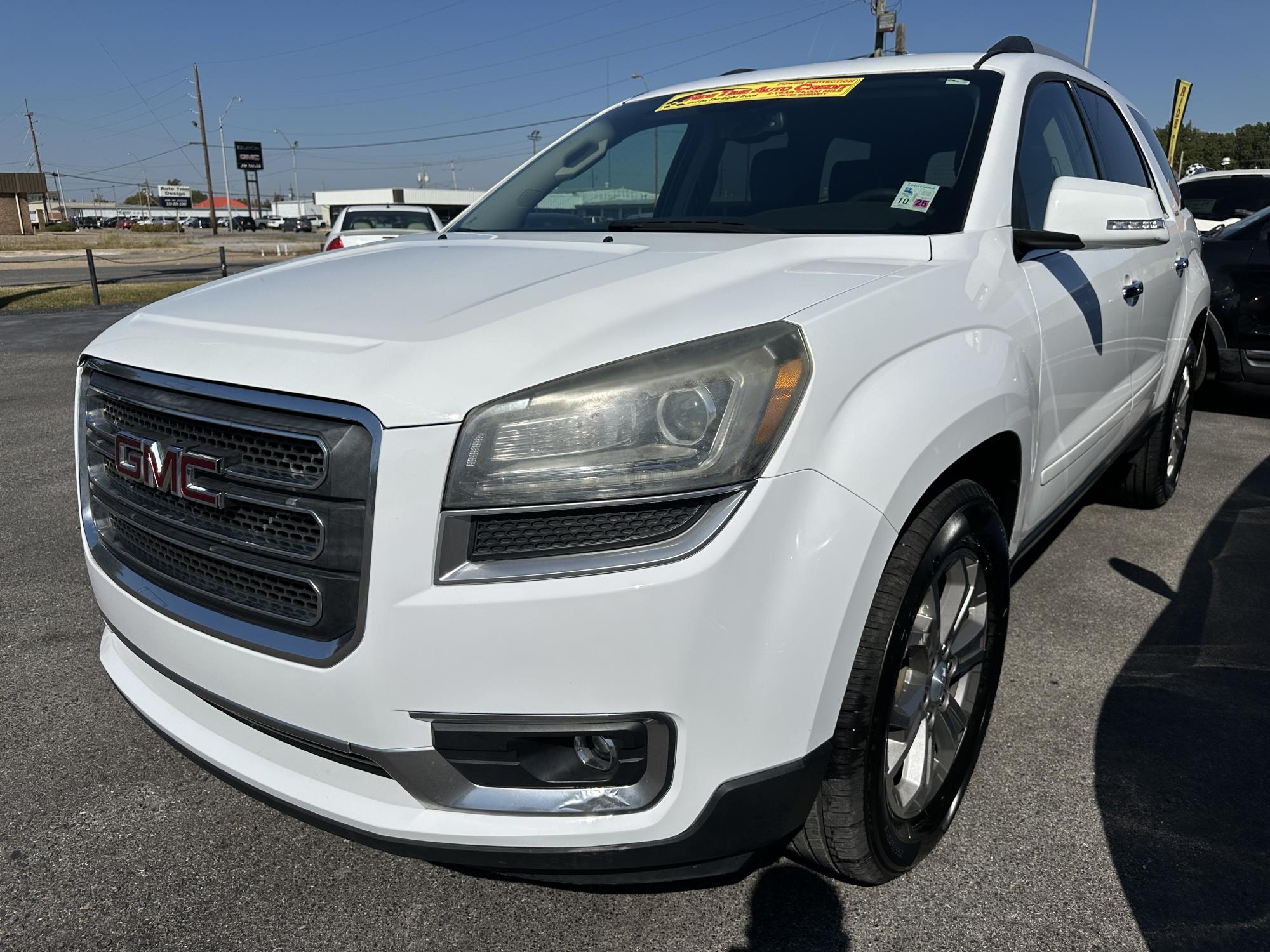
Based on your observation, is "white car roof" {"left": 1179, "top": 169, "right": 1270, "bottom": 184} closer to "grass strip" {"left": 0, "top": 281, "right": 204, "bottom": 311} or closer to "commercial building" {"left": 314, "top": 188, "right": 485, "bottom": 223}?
"grass strip" {"left": 0, "top": 281, "right": 204, "bottom": 311}

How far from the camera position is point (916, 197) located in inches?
98.6

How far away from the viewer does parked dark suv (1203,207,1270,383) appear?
6453 mm

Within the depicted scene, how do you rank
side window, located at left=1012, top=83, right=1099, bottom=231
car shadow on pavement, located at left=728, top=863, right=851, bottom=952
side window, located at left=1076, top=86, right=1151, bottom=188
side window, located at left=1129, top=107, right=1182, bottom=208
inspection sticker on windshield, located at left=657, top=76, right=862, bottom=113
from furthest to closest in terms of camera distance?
1. side window, located at left=1129, top=107, right=1182, bottom=208
2. side window, located at left=1076, top=86, right=1151, bottom=188
3. inspection sticker on windshield, located at left=657, top=76, right=862, bottom=113
4. side window, located at left=1012, top=83, right=1099, bottom=231
5. car shadow on pavement, located at left=728, top=863, right=851, bottom=952

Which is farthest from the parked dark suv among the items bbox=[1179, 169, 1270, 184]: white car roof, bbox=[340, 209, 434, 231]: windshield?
bbox=[340, 209, 434, 231]: windshield

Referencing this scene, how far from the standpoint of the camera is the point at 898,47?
3016 centimetres

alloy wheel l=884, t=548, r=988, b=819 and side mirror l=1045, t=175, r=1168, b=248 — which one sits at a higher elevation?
side mirror l=1045, t=175, r=1168, b=248

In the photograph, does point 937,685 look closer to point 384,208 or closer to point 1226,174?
point 1226,174

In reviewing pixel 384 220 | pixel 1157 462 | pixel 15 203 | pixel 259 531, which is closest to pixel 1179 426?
pixel 1157 462

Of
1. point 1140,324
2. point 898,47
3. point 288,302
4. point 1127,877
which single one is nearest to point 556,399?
point 288,302

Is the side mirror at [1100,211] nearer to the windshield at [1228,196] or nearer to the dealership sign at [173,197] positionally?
the windshield at [1228,196]

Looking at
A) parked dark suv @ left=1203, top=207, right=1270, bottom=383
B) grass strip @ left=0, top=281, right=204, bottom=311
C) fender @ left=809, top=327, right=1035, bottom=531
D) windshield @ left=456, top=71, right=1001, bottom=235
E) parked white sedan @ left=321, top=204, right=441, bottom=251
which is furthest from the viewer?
parked white sedan @ left=321, top=204, right=441, bottom=251

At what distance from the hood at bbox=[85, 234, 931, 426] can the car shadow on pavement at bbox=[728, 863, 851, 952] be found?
1.22 meters

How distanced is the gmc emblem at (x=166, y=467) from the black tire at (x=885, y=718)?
47.2 inches

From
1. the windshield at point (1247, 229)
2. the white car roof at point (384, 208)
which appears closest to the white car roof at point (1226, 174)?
the windshield at point (1247, 229)
